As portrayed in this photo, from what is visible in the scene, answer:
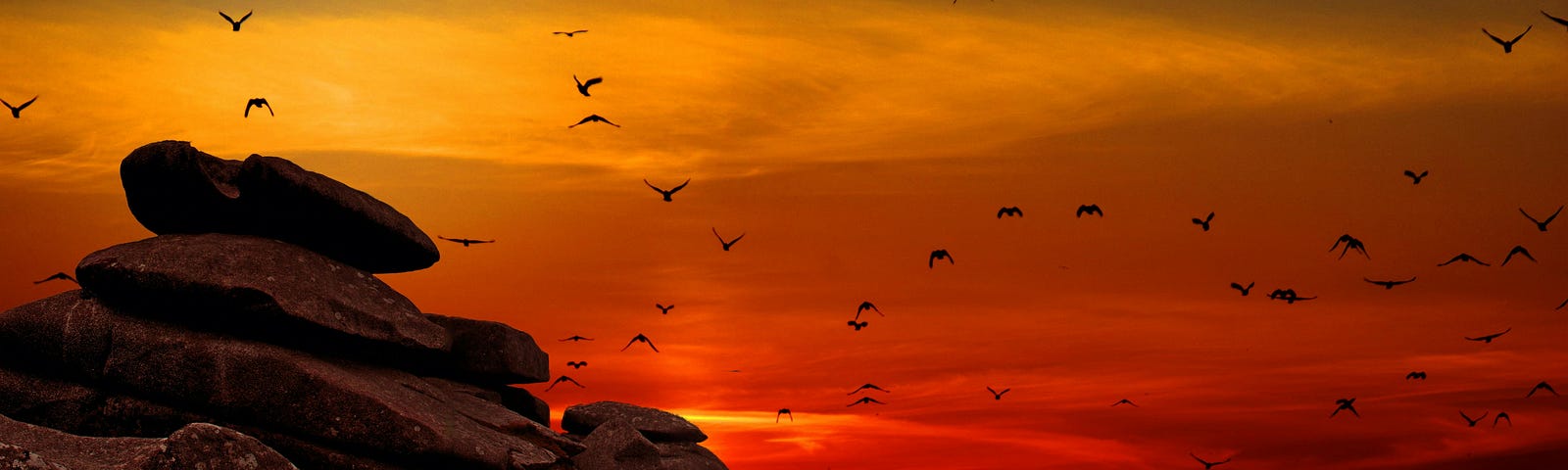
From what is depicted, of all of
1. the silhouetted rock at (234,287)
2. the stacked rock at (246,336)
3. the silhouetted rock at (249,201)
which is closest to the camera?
the stacked rock at (246,336)

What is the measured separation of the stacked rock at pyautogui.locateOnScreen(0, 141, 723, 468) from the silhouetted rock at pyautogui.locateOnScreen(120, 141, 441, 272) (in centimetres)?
4

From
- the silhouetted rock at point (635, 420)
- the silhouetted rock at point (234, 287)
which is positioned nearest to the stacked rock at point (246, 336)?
the silhouetted rock at point (234, 287)

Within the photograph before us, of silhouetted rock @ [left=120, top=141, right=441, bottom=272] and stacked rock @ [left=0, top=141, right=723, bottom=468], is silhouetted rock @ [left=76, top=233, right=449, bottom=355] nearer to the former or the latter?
stacked rock @ [left=0, top=141, right=723, bottom=468]

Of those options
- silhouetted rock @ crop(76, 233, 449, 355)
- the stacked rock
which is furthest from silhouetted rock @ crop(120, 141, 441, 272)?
silhouetted rock @ crop(76, 233, 449, 355)

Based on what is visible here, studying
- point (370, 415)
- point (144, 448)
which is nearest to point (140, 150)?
point (370, 415)

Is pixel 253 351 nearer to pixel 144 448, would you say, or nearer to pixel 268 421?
pixel 268 421

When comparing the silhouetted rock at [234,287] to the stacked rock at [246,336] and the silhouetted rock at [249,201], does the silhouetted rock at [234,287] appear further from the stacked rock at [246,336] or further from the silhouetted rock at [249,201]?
the silhouetted rock at [249,201]

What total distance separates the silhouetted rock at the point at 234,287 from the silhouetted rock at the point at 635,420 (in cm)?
1358

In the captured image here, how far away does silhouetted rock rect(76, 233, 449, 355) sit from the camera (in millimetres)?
28328

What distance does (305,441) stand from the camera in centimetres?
2770

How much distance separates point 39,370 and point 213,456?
15.7 meters

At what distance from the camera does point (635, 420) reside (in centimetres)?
4409


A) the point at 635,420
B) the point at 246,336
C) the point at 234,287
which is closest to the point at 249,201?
the point at 234,287

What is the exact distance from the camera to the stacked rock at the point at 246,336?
27.9 m
